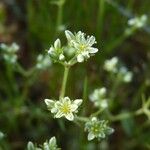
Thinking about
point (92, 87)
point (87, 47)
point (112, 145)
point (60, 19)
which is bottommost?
point (87, 47)

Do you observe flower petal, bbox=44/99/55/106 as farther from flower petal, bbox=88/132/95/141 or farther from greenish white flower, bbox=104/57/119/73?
greenish white flower, bbox=104/57/119/73

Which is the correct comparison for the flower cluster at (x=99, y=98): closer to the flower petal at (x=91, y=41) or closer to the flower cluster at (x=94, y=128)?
the flower cluster at (x=94, y=128)

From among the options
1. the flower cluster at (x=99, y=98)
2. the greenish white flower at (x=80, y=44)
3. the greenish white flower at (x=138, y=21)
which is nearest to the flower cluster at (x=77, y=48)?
the greenish white flower at (x=80, y=44)

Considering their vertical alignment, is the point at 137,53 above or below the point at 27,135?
above

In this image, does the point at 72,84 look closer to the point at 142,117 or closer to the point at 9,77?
the point at 9,77

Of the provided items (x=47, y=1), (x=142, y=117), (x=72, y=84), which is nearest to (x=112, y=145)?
(x=142, y=117)

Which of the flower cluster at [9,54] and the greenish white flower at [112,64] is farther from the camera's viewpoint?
the greenish white flower at [112,64]

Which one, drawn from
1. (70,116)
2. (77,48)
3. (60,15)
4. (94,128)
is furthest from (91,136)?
(60,15)
